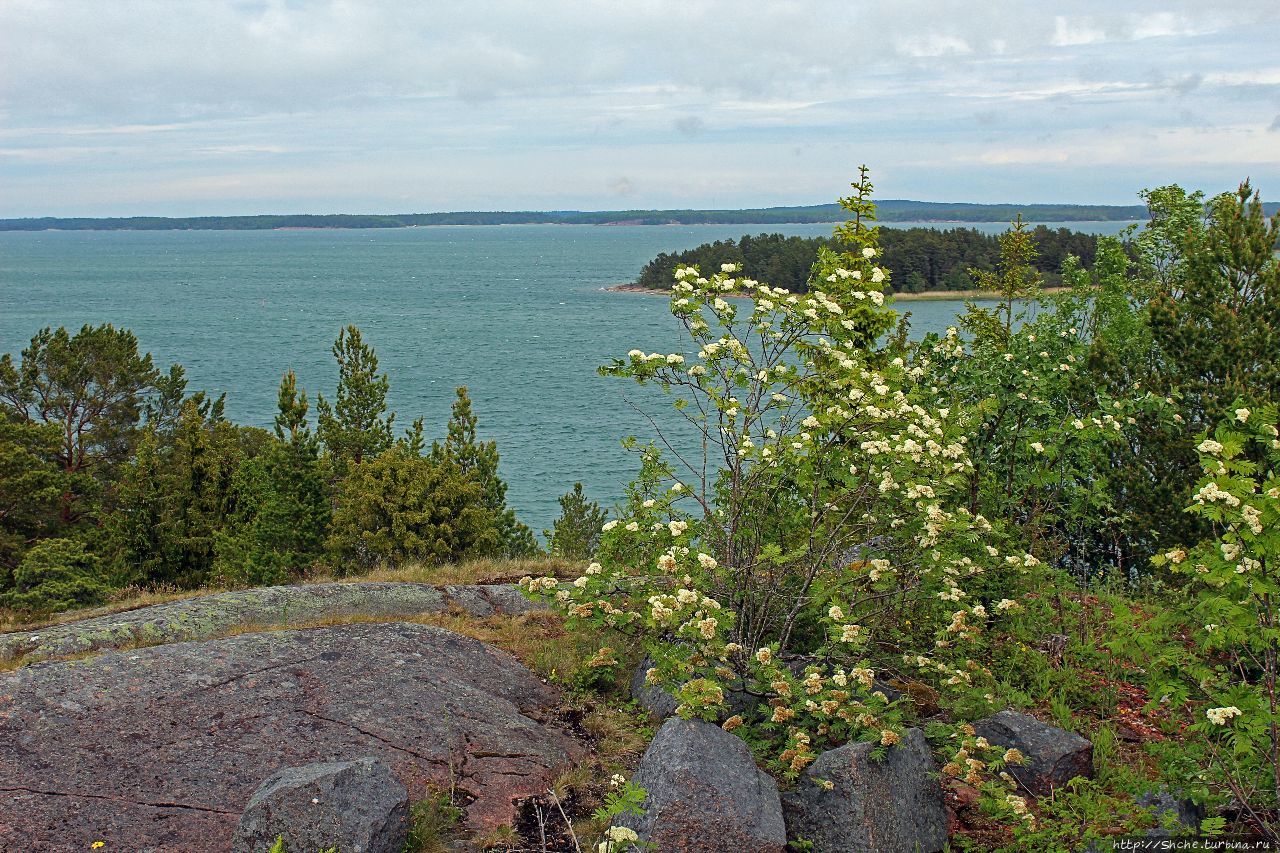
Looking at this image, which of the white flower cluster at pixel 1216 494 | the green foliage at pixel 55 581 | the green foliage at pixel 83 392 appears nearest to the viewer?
the white flower cluster at pixel 1216 494

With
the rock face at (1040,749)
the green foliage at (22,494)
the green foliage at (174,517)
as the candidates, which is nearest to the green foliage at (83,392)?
the green foliage at (22,494)

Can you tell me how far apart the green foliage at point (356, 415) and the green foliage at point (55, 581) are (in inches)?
263

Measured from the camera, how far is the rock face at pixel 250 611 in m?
9.41

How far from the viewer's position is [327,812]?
5.75m

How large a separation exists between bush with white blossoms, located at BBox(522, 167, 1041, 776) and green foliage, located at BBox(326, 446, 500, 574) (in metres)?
12.3

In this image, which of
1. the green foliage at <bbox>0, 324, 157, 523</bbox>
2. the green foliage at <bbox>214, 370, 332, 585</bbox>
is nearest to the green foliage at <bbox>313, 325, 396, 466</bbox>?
the green foliage at <bbox>214, 370, 332, 585</bbox>

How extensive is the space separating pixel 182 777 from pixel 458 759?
76.9 inches

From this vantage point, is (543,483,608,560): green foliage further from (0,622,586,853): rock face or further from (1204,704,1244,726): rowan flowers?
(1204,704,1244,726): rowan flowers

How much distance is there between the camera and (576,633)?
Result: 399 inches

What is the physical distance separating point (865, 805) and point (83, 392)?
36062 mm

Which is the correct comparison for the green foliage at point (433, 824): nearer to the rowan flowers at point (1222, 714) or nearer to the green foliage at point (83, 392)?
the rowan flowers at point (1222, 714)

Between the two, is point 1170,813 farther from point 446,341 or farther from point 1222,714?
point 446,341

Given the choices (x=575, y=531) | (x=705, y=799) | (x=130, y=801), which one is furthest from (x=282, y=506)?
(x=705, y=799)

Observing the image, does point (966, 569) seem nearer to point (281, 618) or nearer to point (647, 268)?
point (281, 618)
